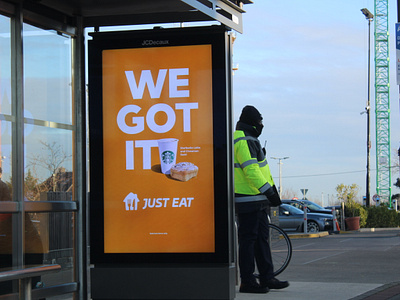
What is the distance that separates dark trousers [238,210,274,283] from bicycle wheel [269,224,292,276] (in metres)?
0.96

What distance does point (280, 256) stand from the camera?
1013 centimetres

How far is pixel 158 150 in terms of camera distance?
661 centimetres

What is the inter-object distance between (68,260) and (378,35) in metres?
78.3

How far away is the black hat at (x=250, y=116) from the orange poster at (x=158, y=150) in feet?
7.67

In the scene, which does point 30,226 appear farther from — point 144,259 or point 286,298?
point 286,298

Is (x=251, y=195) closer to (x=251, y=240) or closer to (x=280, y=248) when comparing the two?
(x=251, y=240)

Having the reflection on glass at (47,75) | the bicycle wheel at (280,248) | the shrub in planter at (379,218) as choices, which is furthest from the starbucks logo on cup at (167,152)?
the shrub in planter at (379,218)

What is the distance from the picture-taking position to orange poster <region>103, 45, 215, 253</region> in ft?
21.3

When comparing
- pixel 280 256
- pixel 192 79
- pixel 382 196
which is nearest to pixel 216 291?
pixel 192 79

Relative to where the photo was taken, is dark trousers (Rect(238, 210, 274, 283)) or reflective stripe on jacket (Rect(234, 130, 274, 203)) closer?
reflective stripe on jacket (Rect(234, 130, 274, 203))

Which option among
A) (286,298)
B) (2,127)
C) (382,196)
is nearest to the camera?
(2,127)

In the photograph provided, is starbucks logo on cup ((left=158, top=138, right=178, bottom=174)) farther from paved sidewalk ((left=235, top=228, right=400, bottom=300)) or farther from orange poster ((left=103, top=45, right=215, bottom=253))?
paved sidewalk ((left=235, top=228, right=400, bottom=300))

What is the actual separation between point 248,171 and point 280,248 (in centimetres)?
198

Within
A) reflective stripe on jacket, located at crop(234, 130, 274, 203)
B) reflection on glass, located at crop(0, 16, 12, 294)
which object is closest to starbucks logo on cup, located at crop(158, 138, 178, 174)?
reflection on glass, located at crop(0, 16, 12, 294)
